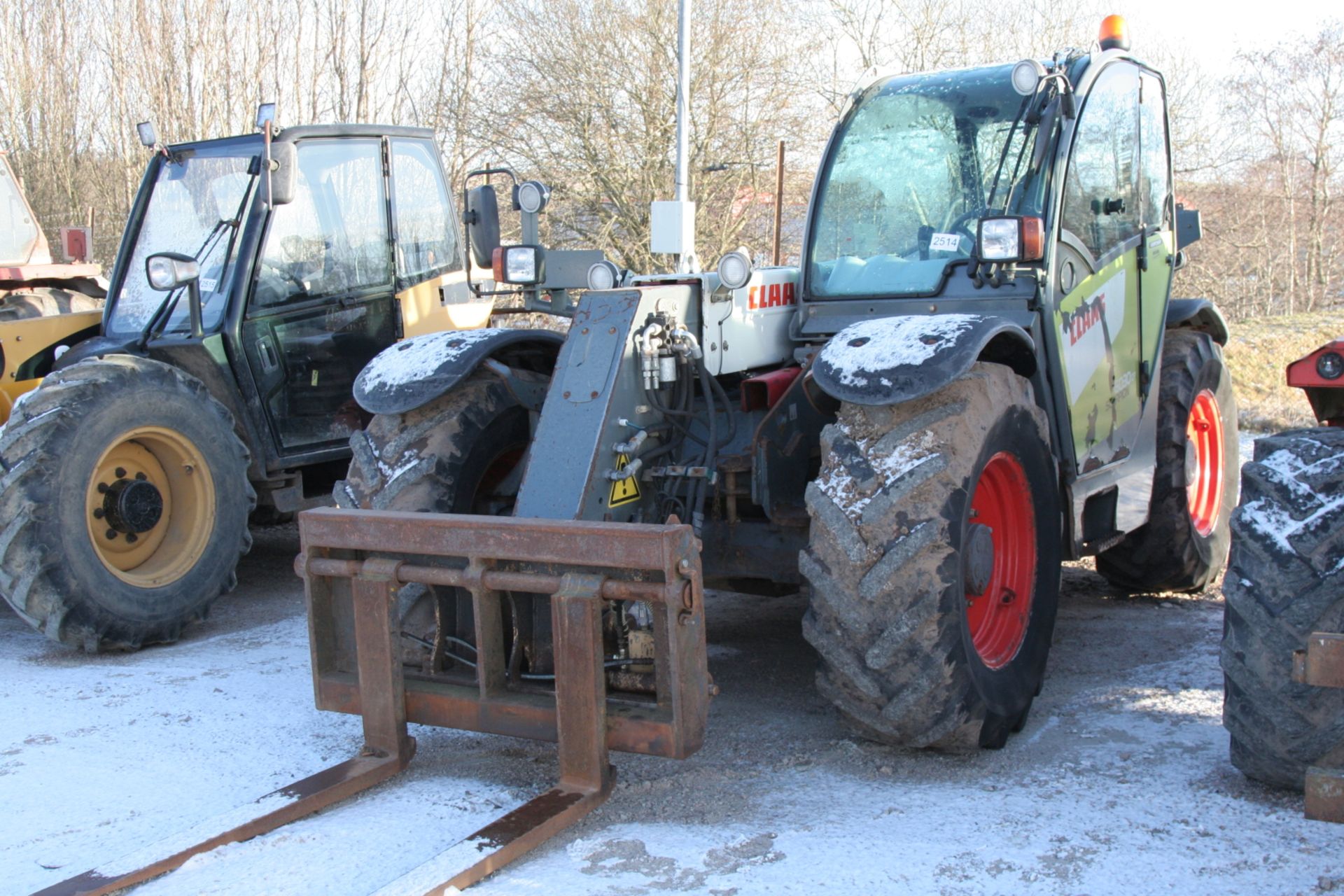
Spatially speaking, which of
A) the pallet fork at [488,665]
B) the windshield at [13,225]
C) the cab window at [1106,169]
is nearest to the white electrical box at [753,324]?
the cab window at [1106,169]

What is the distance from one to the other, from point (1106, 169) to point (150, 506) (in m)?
4.49

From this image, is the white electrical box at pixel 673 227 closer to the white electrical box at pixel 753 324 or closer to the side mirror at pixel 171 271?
the white electrical box at pixel 753 324

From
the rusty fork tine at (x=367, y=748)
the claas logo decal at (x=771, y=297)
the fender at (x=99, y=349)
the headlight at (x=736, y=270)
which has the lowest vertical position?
the rusty fork tine at (x=367, y=748)

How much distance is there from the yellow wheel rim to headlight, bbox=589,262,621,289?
8.28 feet

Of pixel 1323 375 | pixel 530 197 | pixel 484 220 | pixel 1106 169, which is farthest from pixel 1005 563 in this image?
pixel 484 220

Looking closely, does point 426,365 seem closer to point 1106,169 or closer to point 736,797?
point 736,797

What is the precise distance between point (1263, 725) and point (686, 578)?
1.66m

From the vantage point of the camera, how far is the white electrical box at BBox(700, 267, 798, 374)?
4.63 m

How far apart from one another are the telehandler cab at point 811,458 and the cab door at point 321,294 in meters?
1.34

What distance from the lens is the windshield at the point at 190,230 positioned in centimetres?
665

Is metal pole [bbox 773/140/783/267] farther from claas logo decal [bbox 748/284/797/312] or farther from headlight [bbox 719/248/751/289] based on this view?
headlight [bbox 719/248/751/289]

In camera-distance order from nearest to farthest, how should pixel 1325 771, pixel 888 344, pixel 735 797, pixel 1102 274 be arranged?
pixel 1325 771, pixel 735 797, pixel 888 344, pixel 1102 274

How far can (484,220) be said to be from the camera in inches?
237

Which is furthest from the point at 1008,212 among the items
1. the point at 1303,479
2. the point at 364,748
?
the point at 364,748
